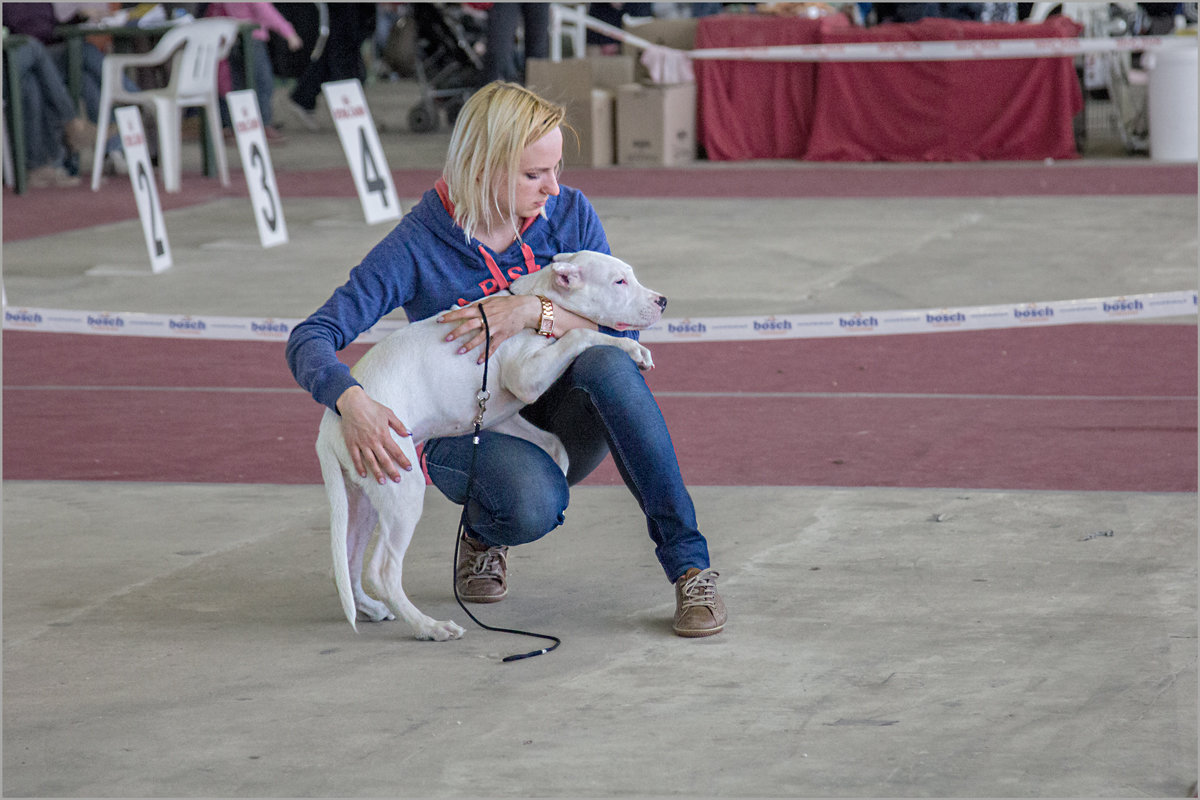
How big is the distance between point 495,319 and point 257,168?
6008 millimetres

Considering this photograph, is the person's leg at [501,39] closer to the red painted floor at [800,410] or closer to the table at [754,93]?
the table at [754,93]

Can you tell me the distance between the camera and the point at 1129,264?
24.0ft

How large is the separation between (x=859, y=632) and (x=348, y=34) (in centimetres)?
1321

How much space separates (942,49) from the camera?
11453mm

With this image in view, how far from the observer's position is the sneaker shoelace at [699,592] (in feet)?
9.86

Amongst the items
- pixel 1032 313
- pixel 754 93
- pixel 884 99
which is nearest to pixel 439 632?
pixel 1032 313

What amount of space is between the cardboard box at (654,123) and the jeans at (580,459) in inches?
355

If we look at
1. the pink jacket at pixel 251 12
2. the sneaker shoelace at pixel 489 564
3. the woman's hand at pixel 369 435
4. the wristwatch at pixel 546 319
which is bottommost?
the sneaker shoelace at pixel 489 564

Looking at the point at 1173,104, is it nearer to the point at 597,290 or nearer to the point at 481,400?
the point at 597,290

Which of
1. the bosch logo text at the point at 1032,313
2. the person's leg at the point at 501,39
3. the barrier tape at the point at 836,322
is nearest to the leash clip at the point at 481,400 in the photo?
the barrier tape at the point at 836,322

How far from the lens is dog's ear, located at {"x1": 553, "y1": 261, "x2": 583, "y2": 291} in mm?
3027

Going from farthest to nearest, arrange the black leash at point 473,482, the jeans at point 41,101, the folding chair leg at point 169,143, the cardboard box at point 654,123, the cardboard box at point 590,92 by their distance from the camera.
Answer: the cardboard box at point 654,123, the cardboard box at point 590,92, the jeans at point 41,101, the folding chair leg at point 169,143, the black leash at point 473,482

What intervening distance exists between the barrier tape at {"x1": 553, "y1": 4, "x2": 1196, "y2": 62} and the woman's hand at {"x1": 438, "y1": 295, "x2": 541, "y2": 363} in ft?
29.8

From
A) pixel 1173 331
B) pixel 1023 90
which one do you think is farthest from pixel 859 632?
pixel 1023 90
